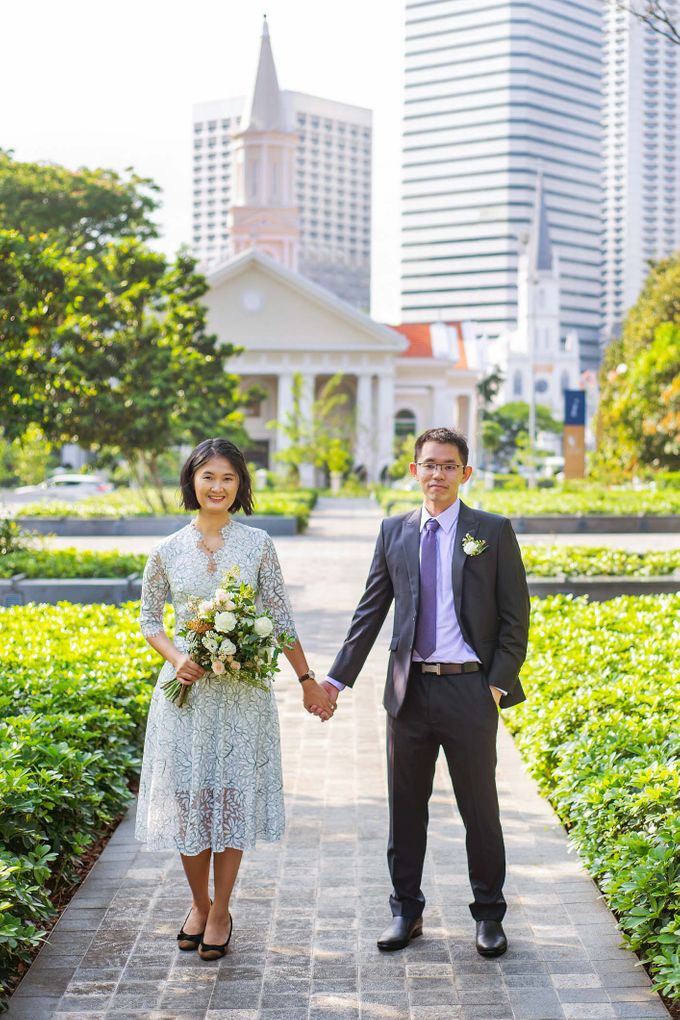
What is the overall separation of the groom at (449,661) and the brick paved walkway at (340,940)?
0.22 metres

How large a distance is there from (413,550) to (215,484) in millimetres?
752

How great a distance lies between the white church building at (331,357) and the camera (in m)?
58.6

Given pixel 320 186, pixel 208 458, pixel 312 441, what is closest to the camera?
pixel 208 458

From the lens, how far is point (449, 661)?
4559 millimetres

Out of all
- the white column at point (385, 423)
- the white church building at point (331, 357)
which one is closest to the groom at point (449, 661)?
the white church building at point (331, 357)

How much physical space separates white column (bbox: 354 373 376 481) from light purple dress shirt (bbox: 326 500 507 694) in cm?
5456

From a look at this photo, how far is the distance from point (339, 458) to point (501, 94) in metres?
121

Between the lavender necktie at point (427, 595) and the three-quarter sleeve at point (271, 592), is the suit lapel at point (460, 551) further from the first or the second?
the three-quarter sleeve at point (271, 592)

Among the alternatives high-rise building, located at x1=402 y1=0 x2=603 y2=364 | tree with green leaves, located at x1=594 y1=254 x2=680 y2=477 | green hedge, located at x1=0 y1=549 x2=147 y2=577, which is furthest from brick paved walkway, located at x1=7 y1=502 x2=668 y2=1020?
high-rise building, located at x1=402 y1=0 x2=603 y2=364

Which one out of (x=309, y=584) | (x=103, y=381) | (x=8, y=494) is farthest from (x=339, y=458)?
(x=309, y=584)

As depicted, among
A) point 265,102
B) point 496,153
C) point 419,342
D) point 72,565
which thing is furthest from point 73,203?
point 496,153

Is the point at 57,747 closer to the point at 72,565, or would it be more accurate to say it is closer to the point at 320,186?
the point at 72,565

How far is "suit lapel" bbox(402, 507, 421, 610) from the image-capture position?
182 inches

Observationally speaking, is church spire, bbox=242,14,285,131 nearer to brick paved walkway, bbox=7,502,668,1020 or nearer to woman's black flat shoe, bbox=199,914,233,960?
brick paved walkway, bbox=7,502,668,1020
